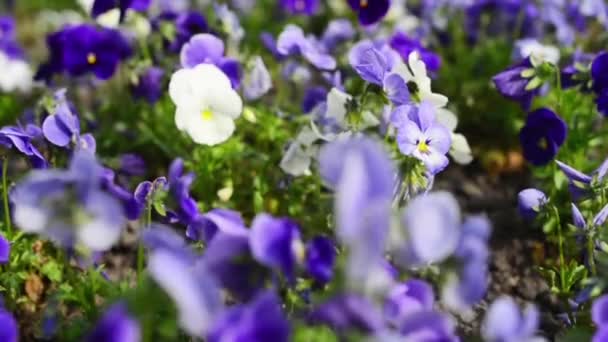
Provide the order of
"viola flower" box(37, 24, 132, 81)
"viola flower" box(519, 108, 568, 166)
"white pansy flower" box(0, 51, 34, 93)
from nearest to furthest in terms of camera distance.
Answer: "viola flower" box(519, 108, 568, 166) < "viola flower" box(37, 24, 132, 81) < "white pansy flower" box(0, 51, 34, 93)

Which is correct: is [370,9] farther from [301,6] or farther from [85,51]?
[85,51]

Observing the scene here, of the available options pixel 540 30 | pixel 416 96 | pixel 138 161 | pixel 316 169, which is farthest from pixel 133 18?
pixel 540 30

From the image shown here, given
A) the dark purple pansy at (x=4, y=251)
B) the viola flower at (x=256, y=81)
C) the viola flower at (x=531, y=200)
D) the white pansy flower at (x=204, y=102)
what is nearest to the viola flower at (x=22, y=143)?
the dark purple pansy at (x=4, y=251)

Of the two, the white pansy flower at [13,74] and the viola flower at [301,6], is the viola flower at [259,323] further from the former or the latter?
the viola flower at [301,6]

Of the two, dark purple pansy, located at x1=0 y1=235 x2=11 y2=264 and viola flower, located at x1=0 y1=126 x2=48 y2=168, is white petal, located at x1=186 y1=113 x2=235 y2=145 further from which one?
dark purple pansy, located at x1=0 y1=235 x2=11 y2=264

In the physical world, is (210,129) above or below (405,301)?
below

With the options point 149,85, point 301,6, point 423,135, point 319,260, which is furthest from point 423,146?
point 301,6

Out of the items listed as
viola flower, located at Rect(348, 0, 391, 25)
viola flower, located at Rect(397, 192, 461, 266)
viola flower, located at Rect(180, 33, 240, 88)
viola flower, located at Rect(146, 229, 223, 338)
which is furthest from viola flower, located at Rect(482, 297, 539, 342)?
viola flower, located at Rect(348, 0, 391, 25)

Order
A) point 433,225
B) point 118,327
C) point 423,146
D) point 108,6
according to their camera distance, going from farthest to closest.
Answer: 1. point 108,6
2. point 423,146
3. point 433,225
4. point 118,327
